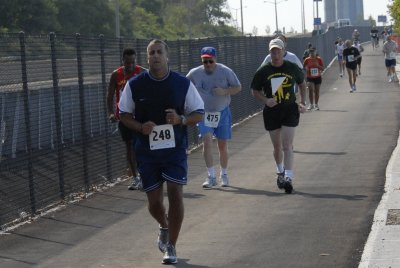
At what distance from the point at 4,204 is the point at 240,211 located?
2.66 metres

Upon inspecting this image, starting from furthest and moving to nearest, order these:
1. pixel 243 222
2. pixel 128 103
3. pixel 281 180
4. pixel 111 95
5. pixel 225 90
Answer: pixel 225 90 < pixel 111 95 < pixel 281 180 < pixel 243 222 < pixel 128 103

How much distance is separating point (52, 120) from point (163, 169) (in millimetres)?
7326

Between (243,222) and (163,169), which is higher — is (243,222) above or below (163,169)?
below

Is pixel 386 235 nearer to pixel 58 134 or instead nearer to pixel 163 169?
pixel 163 169

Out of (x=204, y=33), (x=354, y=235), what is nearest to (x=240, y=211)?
(x=354, y=235)

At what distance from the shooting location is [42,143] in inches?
629

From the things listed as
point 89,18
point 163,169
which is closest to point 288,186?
point 163,169

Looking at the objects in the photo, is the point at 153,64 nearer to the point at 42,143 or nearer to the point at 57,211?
the point at 57,211

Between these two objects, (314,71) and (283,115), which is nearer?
(283,115)

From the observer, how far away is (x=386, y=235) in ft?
35.3

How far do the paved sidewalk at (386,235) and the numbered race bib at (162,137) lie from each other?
74.7 inches

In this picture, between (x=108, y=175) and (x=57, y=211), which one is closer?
(x=57, y=211)

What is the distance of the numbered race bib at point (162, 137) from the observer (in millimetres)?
9797

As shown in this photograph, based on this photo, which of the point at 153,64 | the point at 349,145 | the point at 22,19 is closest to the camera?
the point at 153,64
